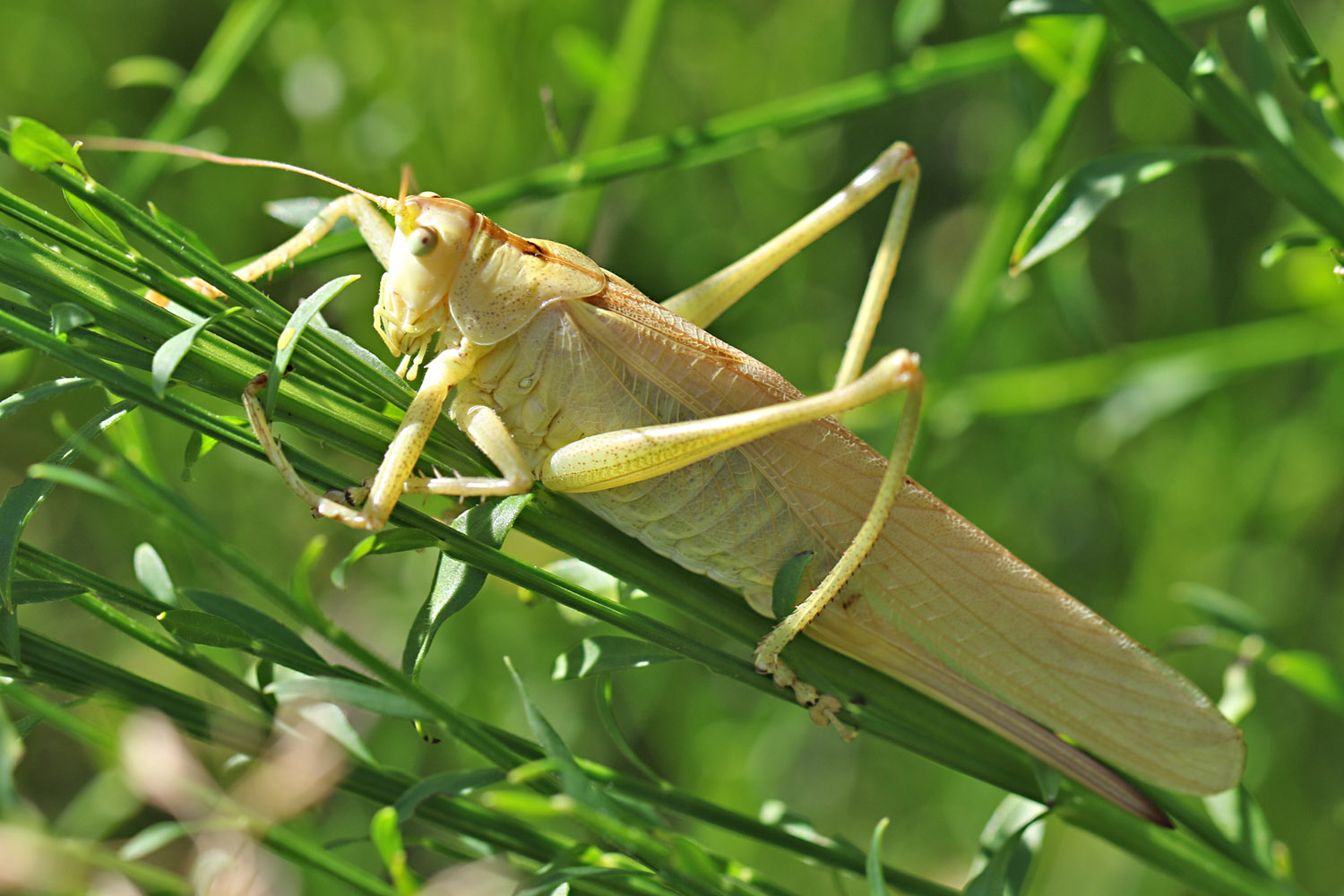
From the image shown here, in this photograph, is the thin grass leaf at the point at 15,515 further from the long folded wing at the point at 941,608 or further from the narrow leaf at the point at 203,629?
the long folded wing at the point at 941,608

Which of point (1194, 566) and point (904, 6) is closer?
point (904, 6)

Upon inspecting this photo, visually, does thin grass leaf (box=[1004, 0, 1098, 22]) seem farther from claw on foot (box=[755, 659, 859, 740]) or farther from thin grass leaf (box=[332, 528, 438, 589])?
thin grass leaf (box=[332, 528, 438, 589])

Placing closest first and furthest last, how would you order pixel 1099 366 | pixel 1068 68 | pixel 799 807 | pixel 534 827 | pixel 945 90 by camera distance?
pixel 534 827
pixel 1068 68
pixel 1099 366
pixel 799 807
pixel 945 90

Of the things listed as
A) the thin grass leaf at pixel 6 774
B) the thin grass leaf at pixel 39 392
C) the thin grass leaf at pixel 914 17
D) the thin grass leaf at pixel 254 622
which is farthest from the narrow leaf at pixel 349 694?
the thin grass leaf at pixel 914 17

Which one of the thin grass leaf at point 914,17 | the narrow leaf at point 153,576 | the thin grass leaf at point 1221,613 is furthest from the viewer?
the thin grass leaf at point 914,17

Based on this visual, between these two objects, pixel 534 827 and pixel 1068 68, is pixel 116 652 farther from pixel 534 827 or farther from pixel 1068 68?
pixel 1068 68

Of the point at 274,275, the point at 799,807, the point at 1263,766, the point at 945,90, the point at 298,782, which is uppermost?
the point at 945,90

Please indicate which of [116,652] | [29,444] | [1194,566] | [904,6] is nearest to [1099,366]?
[1194,566]
